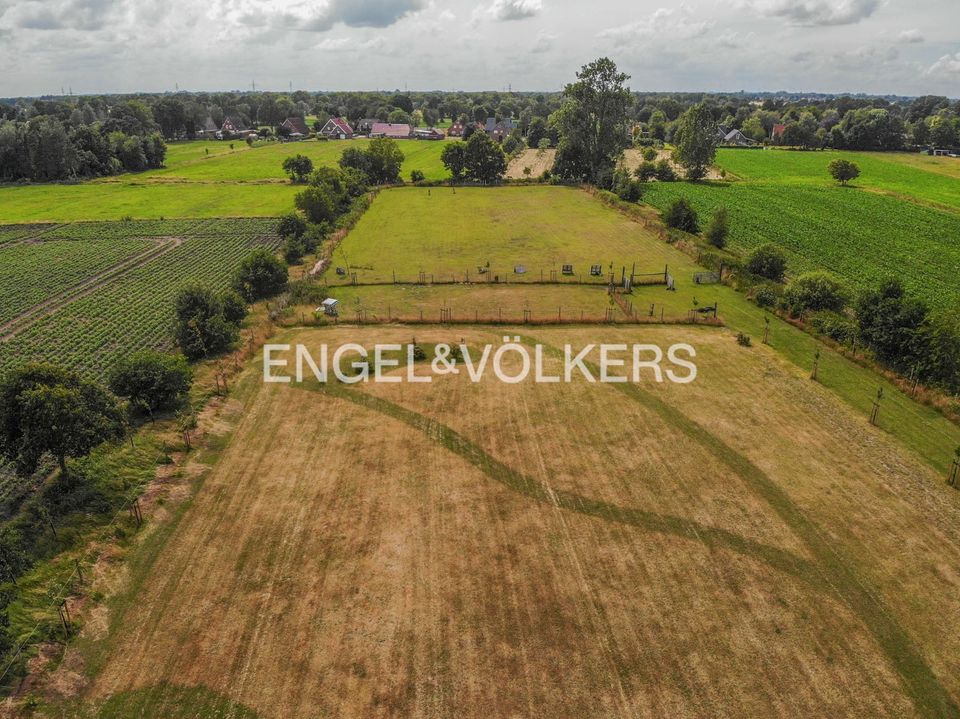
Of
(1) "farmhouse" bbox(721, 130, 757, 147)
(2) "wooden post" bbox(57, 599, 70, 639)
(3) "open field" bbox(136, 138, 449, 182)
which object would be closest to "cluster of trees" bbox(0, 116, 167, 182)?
(3) "open field" bbox(136, 138, 449, 182)

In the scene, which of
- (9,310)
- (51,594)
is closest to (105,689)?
(51,594)

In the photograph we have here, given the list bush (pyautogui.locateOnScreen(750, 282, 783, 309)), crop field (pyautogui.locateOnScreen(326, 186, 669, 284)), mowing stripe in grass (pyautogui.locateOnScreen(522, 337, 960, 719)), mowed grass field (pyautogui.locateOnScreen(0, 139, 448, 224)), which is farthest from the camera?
mowed grass field (pyautogui.locateOnScreen(0, 139, 448, 224))

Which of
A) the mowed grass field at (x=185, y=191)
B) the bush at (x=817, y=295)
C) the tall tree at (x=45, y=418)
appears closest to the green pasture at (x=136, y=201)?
the mowed grass field at (x=185, y=191)

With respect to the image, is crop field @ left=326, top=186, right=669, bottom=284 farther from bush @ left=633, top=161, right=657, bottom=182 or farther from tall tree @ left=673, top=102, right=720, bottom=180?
tall tree @ left=673, top=102, right=720, bottom=180

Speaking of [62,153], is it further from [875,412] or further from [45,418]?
[875,412]

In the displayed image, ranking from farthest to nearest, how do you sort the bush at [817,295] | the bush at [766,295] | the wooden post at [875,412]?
1. the bush at [766,295]
2. the bush at [817,295]
3. the wooden post at [875,412]

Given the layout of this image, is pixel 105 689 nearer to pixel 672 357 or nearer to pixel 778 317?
pixel 672 357

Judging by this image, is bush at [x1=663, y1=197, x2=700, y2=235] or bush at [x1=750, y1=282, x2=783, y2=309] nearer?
bush at [x1=750, y1=282, x2=783, y2=309]

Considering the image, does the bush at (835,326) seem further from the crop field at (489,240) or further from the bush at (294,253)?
the bush at (294,253)
